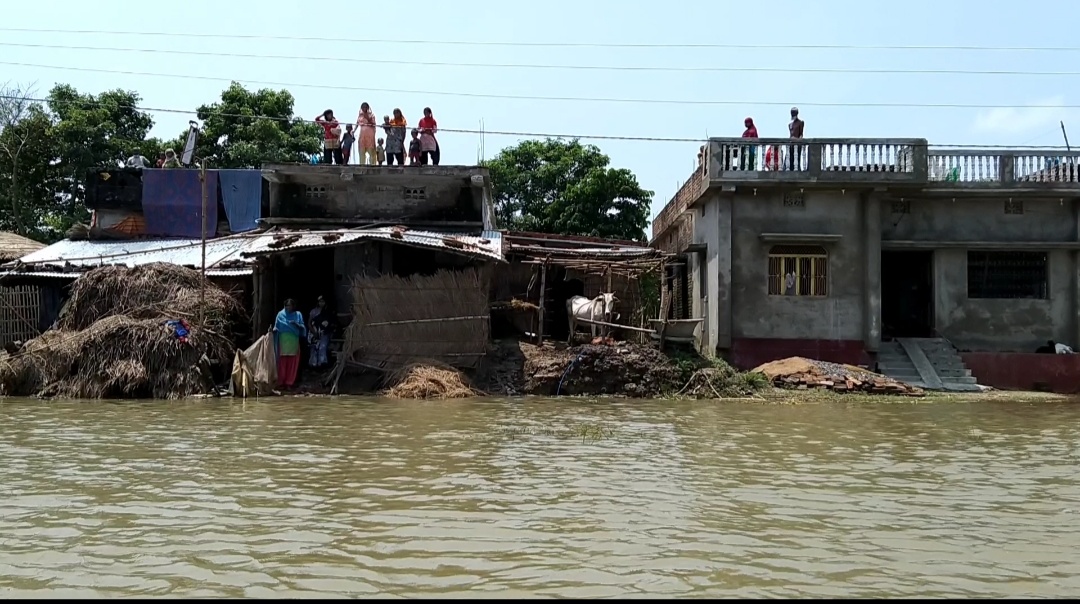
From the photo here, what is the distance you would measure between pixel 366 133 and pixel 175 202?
5052mm

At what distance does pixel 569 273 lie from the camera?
1873 centimetres

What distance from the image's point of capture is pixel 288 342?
602 inches

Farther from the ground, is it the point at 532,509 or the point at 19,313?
the point at 19,313

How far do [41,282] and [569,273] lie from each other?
1048 centimetres

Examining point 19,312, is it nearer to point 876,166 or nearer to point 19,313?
point 19,313

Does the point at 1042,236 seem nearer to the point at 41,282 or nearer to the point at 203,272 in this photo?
the point at 203,272

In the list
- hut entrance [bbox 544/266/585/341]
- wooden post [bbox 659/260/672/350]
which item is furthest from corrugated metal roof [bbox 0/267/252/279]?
wooden post [bbox 659/260/672/350]

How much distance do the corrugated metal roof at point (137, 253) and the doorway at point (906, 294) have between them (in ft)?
46.0

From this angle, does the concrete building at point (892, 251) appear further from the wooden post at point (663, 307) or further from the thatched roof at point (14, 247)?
the thatched roof at point (14, 247)

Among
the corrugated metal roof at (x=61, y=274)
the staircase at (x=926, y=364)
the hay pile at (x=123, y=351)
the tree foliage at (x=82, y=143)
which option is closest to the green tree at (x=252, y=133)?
the tree foliage at (x=82, y=143)

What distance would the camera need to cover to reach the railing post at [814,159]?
59.6 ft

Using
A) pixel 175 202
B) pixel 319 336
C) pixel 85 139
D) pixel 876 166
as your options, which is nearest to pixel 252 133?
pixel 85 139

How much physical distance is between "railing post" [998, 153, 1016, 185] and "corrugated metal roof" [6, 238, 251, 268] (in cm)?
1539

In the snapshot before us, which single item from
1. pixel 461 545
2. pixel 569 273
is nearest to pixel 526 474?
pixel 461 545
